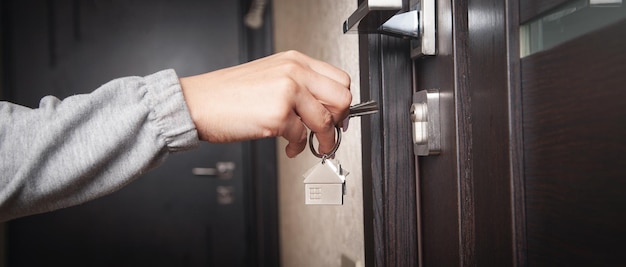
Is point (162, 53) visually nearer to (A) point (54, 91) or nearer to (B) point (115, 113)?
(A) point (54, 91)

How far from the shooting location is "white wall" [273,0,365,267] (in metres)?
1.04

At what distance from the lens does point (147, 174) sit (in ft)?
8.91

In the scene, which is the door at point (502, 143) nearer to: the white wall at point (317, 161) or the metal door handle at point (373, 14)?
the metal door handle at point (373, 14)

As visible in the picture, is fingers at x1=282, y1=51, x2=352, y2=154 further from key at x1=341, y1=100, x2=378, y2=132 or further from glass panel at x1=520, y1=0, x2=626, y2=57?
glass panel at x1=520, y1=0, x2=626, y2=57

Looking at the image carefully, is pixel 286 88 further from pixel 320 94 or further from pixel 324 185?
pixel 324 185

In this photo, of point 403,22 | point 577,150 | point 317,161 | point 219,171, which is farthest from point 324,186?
point 219,171

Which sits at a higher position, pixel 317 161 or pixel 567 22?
pixel 567 22

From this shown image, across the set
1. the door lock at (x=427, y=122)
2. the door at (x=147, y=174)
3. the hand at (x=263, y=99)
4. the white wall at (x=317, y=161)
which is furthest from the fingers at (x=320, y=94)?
the door at (x=147, y=174)

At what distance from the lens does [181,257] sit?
278 cm

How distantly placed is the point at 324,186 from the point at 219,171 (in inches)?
82.8

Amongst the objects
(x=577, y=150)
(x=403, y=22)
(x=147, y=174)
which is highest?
(x=403, y=22)

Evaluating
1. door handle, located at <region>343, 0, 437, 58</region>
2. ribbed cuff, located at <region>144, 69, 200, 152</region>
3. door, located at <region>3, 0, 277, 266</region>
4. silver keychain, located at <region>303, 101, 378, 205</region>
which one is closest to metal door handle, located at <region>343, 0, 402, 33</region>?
door handle, located at <region>343, 0, 437, 58</region>

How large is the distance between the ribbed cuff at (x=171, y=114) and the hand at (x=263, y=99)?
0.01 meters

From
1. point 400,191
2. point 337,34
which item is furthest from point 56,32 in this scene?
point 400,191
